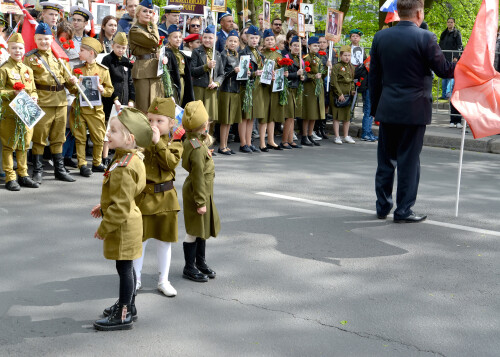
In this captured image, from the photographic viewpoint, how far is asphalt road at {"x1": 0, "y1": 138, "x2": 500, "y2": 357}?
15.6 ft

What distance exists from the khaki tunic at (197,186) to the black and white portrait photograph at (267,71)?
24.4 feet

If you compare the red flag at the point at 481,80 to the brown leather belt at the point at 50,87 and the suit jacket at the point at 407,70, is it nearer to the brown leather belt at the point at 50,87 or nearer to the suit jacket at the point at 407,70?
the suit jacket at the point at 407,70

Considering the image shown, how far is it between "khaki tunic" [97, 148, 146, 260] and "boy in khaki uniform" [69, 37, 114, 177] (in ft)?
17.3

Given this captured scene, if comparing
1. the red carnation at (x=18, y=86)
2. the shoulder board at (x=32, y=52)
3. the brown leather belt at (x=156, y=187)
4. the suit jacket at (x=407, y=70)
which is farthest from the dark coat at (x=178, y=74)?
the brown leather belt at (x=156, y=187)

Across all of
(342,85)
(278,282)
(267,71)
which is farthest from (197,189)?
(342,85)

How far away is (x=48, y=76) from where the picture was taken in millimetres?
9484

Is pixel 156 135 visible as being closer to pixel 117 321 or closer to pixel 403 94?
pixel 117 321

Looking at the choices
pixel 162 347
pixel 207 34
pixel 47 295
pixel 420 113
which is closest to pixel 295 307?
pixel 162 347

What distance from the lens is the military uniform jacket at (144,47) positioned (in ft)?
35.1

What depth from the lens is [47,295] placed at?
552cm

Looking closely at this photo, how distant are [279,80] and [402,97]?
19.2 feet

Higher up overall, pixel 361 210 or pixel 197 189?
pixel 197 189

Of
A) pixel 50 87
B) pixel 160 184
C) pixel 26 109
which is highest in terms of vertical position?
pixel 50 87

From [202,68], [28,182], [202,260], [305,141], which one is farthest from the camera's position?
[305,141]
